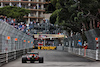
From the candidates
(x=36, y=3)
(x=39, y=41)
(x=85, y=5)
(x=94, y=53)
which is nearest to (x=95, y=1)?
(x=85, y=5)

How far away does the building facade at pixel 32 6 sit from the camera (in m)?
129

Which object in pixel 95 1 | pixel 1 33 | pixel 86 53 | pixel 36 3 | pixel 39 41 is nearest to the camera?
pixel 1 33

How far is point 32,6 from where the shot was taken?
440ft

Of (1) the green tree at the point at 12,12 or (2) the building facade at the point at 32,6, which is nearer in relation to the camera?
(1) the green tree at the point at 12,12

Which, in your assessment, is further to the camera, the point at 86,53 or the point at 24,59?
the point at 86,53

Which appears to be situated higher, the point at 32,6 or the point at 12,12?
the point at 32,6

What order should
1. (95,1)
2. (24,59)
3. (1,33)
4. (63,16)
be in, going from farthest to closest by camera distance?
(63,16) → (95,1) → (24,59) → (1,33)

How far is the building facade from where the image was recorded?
129 meters

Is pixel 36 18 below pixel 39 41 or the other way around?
the other way around

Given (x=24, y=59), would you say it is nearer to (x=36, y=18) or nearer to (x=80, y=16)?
(x=80, y=16)

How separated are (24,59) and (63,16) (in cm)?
1717

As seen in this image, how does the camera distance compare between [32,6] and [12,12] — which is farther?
[32,6]

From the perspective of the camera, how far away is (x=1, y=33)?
17891 mm

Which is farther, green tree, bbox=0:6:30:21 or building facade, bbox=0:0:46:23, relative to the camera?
building facade, bbox=0:0:46:23
